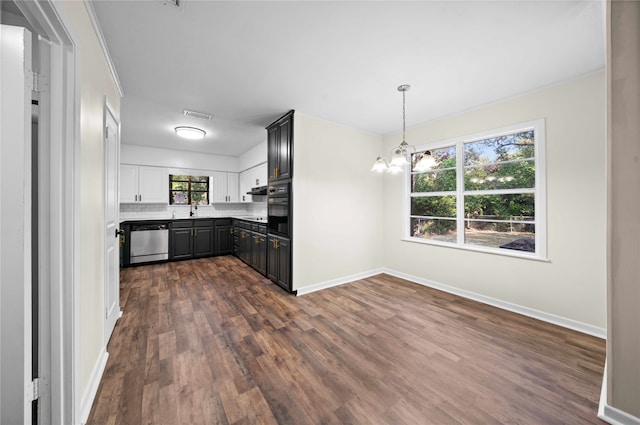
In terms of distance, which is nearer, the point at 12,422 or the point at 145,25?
the point at 12,422

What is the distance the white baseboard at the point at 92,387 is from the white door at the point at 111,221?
0.26 metres

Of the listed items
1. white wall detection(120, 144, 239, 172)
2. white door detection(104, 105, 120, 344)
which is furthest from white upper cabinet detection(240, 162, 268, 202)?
white door detection(104, 105, 120, 344)

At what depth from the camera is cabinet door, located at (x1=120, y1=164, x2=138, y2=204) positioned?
17.5 ft

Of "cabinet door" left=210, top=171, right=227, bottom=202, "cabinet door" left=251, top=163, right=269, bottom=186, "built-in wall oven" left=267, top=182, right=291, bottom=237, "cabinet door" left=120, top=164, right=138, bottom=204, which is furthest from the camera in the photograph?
"cabinet door" left=210, top=171, right=227, bottom=202

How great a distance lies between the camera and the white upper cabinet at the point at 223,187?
6430 millimetres

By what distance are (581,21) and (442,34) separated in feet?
3.26

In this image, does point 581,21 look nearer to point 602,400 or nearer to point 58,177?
point 602,400

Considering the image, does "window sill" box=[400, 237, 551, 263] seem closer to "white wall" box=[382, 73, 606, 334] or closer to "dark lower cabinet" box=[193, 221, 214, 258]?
"white wall" box=[382, 73, 606, 334]

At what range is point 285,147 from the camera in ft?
11.9

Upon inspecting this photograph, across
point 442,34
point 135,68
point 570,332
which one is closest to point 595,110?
point 442,34

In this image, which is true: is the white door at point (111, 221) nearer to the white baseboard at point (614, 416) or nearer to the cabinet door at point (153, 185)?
the cabinet door at point (153, 185)

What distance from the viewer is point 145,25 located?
1820mm

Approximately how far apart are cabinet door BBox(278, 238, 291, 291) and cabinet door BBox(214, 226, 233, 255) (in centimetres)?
300

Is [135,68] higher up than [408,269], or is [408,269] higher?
[135,68]
